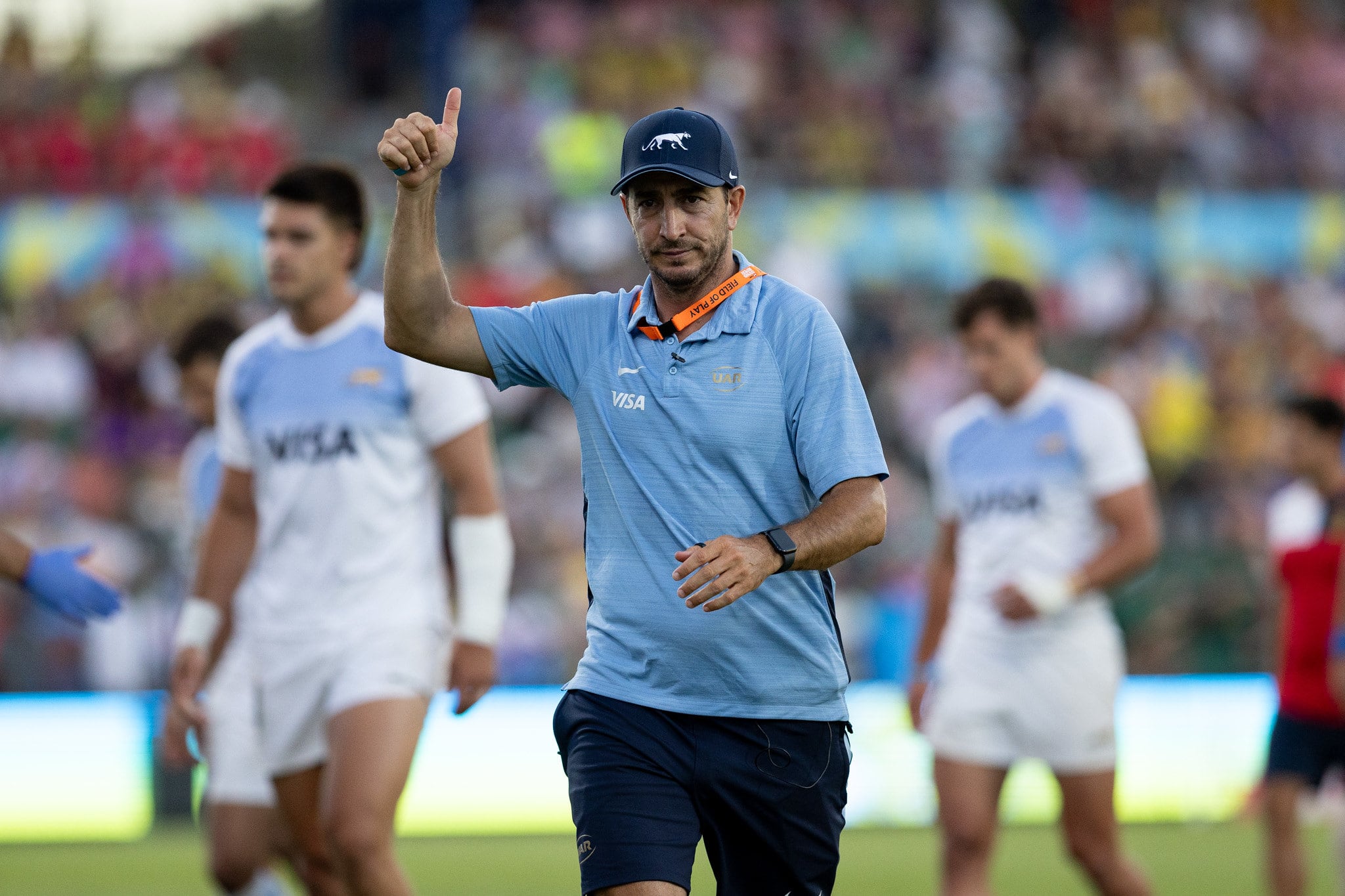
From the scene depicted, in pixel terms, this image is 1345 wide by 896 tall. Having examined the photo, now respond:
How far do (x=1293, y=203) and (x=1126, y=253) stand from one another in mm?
2284

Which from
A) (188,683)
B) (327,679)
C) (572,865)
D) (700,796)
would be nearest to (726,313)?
(700,796)

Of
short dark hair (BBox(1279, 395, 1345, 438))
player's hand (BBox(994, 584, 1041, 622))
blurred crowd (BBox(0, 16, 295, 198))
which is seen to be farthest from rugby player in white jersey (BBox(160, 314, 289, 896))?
blurred crowd (BBox(0, 16, 295, 198))

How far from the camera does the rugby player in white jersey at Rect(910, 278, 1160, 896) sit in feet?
25.7

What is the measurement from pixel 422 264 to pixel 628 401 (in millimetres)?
661

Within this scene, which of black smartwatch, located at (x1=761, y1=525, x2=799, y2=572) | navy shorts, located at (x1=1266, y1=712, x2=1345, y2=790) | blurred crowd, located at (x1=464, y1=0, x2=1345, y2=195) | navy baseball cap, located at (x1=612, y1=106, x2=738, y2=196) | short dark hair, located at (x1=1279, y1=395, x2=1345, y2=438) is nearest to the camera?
black smartwatch, located at (x1=761, y1=525, x2=799, y2=572)

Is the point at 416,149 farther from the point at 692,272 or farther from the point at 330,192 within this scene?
the point at 330,192

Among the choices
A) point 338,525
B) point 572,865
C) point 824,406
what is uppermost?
point 824,406

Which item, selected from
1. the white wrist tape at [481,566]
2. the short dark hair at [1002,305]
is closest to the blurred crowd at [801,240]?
the short dark hair at [1002,305]

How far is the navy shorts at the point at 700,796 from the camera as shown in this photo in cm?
481

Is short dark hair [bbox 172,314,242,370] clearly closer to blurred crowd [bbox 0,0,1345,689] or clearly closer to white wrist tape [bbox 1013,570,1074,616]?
white wrist tape [bbox 1013,570,1074,616]

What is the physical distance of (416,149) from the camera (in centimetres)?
480

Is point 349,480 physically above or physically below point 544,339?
below

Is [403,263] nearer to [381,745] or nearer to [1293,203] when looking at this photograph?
[381,745]

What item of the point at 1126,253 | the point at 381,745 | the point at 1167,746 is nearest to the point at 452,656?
the point at 381,745
